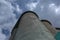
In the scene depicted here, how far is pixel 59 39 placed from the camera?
14.1 metres

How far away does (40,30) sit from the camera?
19.2 feet

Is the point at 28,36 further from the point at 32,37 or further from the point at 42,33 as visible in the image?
the point at 42,33

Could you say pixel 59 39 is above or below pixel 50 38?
above

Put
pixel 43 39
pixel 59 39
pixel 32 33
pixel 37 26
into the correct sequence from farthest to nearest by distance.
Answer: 1. pixel 59 39
2. pixel 37 26
3. pixel 32 33
4. pixel 43 39

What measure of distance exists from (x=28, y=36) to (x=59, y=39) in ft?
29.8

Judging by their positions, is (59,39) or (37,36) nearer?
(37,36)

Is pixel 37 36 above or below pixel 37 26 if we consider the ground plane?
below

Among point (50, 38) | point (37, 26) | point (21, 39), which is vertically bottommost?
point (21, 39)

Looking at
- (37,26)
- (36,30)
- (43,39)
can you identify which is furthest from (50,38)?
(37,26)

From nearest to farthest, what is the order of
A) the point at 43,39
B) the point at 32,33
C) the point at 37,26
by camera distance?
the point at 43,39 < the point at 32,33 < the point at 37,26

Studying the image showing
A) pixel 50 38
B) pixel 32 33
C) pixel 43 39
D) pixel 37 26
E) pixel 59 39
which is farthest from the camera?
pixel 59 39

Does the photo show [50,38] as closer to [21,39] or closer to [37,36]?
[37,36]

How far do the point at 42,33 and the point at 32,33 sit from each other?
0.34 metres

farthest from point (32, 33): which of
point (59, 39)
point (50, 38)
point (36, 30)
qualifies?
point (59, 39)
